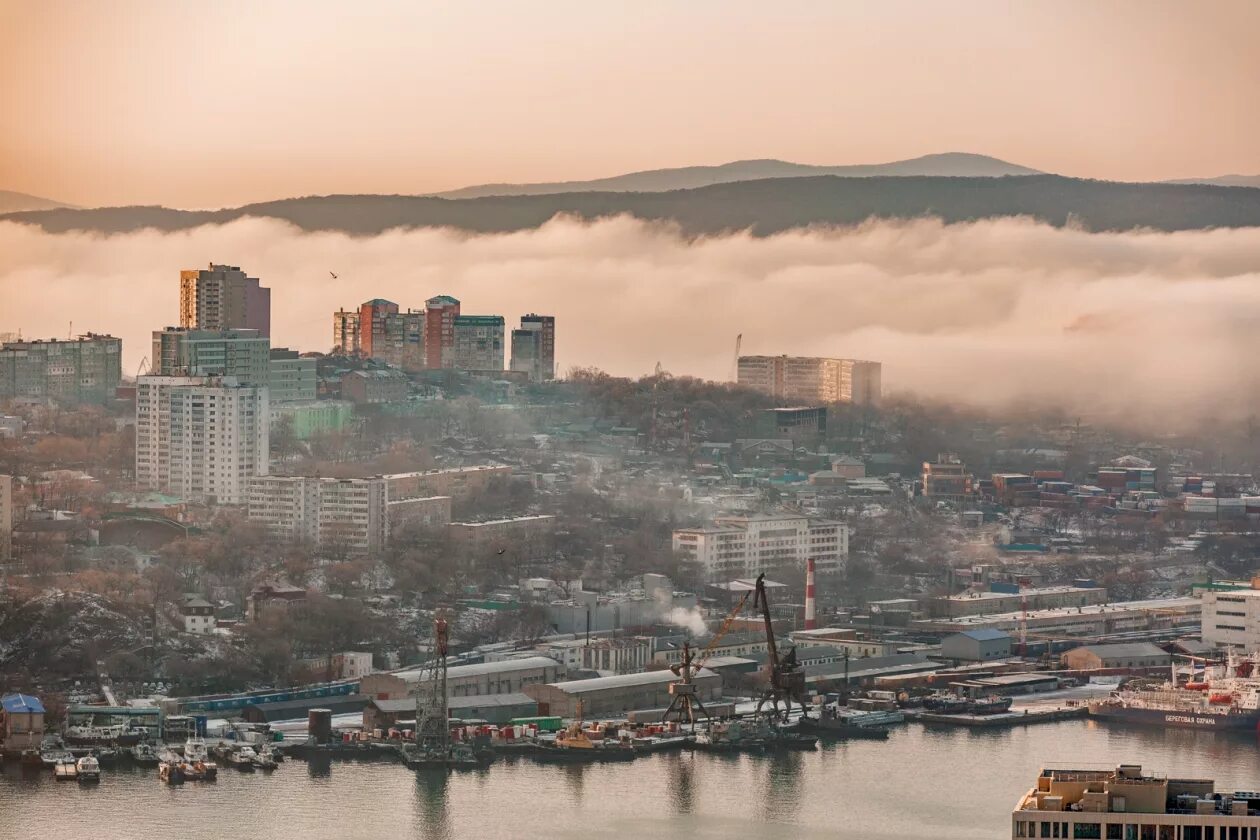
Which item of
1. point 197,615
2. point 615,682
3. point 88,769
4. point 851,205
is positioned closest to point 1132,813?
point 88,769

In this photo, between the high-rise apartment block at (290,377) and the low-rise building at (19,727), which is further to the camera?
the high-rise apartment block at (290,377)

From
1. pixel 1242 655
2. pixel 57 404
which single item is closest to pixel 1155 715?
pixel 1242 655

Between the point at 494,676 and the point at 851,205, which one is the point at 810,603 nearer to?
the point at 494,676

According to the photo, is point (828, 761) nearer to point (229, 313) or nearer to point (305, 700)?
point (305, 700)

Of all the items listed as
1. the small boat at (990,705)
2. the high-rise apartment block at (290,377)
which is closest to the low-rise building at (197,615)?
the small boat at (990,705)

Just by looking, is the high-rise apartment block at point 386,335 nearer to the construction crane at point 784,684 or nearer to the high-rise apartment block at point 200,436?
the high-rise apartment block at point 200,436

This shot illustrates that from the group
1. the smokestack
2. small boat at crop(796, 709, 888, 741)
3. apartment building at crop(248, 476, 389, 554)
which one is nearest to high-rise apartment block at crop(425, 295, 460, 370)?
apartment building at crop(248, 476, 389, 554)
